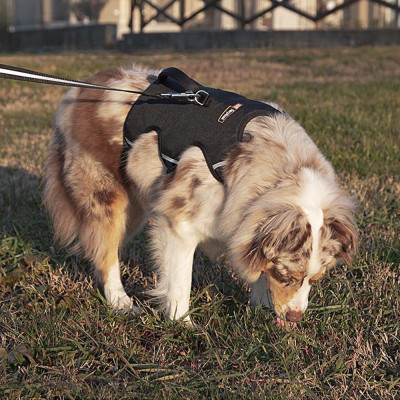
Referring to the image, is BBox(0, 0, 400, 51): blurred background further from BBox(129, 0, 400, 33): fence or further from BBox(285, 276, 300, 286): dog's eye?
BBox(285, 276, 300, 286): dog's eye

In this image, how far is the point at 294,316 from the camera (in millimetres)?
2912

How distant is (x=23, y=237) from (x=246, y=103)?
6.33 feet

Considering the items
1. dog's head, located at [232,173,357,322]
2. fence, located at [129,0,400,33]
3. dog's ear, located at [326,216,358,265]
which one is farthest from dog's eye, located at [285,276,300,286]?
fence, located at [129,0,400,33]

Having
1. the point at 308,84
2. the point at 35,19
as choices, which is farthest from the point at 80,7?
the point at 308,84

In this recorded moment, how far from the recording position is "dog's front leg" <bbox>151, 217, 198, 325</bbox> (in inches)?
126

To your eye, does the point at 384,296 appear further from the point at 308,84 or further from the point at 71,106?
the point at 308,84

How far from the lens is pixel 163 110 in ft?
11.1

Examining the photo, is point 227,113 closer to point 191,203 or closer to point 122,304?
point 191,203

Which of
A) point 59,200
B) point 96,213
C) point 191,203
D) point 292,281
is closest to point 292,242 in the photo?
point 292,281

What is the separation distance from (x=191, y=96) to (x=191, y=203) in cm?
56

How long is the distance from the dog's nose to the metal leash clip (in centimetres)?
112

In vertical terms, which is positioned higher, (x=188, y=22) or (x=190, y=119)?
(x=188, y=22)

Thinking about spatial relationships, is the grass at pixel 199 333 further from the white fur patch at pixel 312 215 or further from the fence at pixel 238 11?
the fence at pixel 238 11

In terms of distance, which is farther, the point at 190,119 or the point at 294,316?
the point at 190,119
